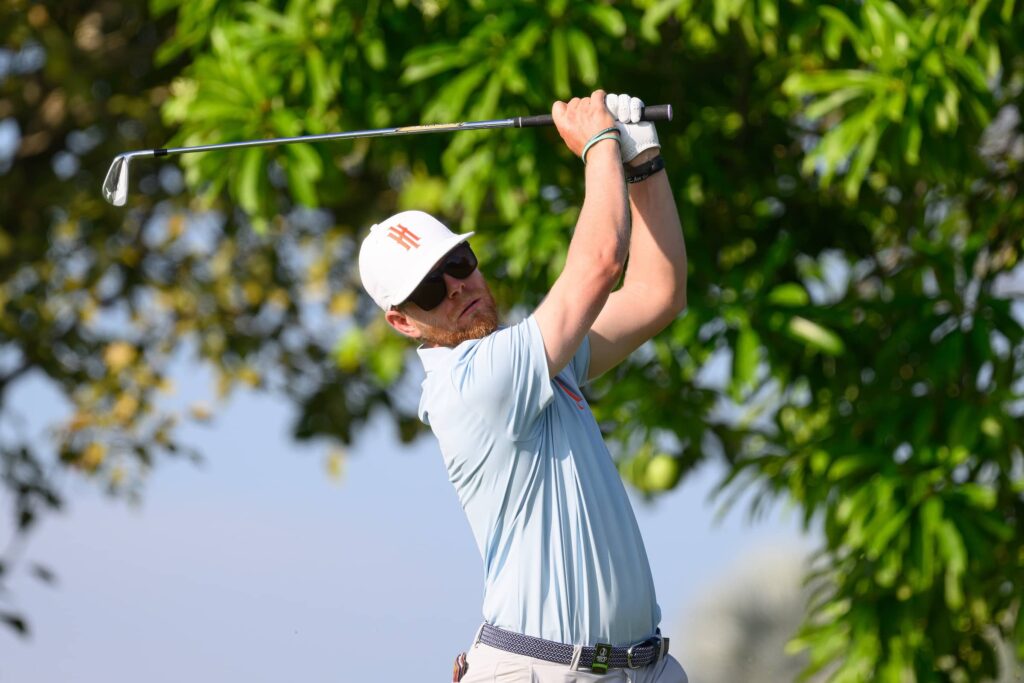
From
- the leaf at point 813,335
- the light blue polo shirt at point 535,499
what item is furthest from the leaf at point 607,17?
the light blue polo shirt at point 535,499

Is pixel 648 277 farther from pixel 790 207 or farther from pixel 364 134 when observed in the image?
pixel 790 207

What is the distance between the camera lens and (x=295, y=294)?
11.3m

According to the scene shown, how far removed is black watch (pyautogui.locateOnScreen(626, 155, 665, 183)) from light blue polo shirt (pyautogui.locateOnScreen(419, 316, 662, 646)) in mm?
625

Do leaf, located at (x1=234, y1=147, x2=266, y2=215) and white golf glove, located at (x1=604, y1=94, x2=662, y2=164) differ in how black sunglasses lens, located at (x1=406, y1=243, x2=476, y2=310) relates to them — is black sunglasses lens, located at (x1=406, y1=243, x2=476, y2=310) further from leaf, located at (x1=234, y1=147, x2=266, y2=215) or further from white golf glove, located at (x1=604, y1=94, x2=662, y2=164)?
leaf, located at (x1=234, y1=147, x2=266, y2=215)

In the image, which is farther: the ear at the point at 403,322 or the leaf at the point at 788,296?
the leaf at the point at 788,296

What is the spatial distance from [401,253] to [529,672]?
98 centimetres

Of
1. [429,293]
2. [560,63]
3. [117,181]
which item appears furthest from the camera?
[560,63]

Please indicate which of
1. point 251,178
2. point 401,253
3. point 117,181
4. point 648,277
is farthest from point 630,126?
point 251,178

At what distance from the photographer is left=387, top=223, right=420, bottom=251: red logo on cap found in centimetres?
367

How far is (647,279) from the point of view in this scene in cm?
396

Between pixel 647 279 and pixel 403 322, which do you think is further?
pixel 647 279

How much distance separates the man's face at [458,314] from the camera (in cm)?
367

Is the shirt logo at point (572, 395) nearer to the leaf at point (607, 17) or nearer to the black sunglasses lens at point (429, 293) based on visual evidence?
the black sunglasses lens at point (429, 293)

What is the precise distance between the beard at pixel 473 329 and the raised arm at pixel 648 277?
0.34m
